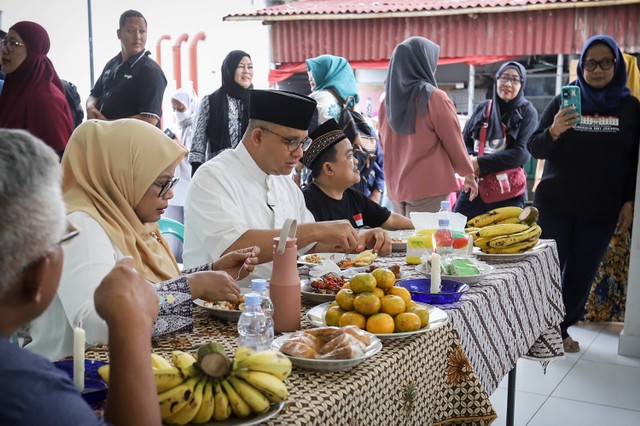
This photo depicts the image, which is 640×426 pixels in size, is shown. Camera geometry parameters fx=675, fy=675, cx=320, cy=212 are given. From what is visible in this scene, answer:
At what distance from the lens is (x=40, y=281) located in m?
0.91

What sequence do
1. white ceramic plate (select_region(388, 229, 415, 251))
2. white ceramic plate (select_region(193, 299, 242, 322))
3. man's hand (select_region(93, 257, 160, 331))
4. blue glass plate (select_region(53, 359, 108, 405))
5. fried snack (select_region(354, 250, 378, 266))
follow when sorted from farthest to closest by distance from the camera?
white ceramic plate (select_region(388, 229, 415, 251)) → fried snack (select_region(354, 250, 378, 266)) → white ceramic plate (select_region(193, 299, 242, 322)) → blue glass plate (select_region(53, 359, 108, 405)) → man's hand (select_region(93, 257, 160, 331))

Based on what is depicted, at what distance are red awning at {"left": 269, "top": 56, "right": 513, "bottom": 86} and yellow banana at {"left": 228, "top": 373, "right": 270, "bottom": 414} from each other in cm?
865

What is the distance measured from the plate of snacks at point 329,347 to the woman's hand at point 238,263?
51cm

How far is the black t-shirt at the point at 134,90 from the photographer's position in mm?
4250

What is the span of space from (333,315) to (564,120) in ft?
8.57

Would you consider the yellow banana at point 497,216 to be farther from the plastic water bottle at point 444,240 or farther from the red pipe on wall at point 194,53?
the red pipe on wall at point 194,53

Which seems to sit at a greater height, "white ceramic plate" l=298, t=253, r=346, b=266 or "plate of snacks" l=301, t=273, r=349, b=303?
"plate of snacks" l=301, t=273, r=349, b=303

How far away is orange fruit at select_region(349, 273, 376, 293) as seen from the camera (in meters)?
1.66

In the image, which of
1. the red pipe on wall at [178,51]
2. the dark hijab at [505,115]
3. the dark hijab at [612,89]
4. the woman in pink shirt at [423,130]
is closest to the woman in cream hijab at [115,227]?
the woman in pink shirt at [423,130]

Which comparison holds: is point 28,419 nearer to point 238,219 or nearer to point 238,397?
point 238,397

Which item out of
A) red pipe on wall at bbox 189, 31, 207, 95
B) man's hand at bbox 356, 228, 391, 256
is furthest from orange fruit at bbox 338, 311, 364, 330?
red pipe on wall at bbox 189, 31, 207, 95

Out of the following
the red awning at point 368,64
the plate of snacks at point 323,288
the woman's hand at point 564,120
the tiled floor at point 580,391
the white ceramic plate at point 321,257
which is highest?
the red awning at point 368,64

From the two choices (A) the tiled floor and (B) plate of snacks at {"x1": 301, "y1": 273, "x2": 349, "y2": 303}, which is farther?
(A) the tiled floor

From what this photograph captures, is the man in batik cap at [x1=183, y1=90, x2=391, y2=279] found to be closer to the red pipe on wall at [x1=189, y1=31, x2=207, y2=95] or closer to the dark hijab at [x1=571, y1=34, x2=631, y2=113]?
the dark hijab at [x1=571, y1=34, x2=631, y2=113]
